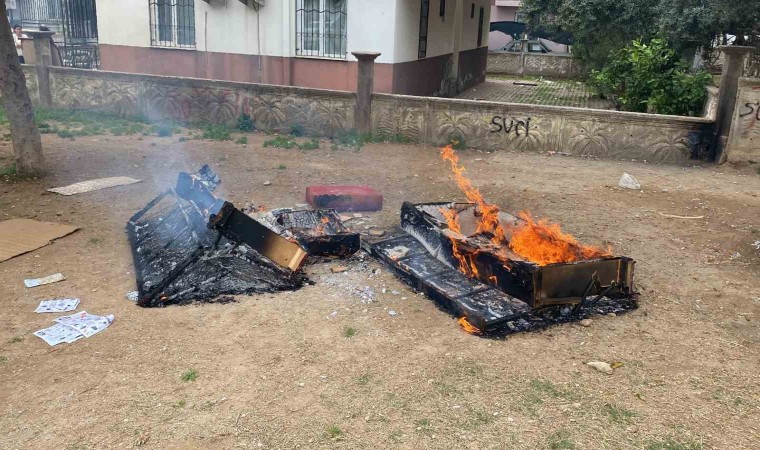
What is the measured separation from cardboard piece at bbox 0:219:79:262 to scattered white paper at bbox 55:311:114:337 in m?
1.85

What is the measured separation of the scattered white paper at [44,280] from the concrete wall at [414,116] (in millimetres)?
8366

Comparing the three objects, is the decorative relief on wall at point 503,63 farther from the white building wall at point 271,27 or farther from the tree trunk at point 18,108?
the tree trunk at point 18,108

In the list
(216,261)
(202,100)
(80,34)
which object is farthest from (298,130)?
(80,34)

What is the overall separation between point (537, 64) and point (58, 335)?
29.8m

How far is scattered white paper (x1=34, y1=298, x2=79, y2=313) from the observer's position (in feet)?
17.9

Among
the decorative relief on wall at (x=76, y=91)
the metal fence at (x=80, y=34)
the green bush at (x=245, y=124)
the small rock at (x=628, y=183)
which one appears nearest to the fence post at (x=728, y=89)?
the small rock at (x=628, y=183)

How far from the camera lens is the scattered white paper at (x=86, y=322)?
5.11 meters

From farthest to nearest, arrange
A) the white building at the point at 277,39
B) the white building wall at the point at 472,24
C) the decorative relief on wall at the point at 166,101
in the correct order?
the white building wall at the point at 472,24, the white building at the point at 277,39, the decorative relief on wall at the point at 166,101

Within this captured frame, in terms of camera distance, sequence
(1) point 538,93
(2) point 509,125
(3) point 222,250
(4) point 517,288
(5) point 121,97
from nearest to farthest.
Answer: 1. (4) point 517,288
2. (3) point 222,250
3. (2) point 509,125
4. (5) point 121,97
5. (1) point 538,93

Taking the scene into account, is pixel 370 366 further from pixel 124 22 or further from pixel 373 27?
pixel 124 22

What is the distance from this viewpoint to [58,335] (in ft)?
16.4

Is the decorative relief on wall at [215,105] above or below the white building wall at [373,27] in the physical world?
below

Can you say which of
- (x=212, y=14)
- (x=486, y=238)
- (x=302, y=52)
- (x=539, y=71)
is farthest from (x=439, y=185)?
(x=539, y=71)

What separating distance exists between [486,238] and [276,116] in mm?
8870
